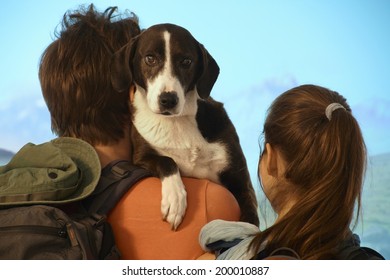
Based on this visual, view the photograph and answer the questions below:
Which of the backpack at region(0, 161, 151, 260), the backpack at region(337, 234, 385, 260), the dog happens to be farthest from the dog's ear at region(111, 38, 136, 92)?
the backpack at region(337, 234, 385, 260)

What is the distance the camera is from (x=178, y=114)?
6.36 feet

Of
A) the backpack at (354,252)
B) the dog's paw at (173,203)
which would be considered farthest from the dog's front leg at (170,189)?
the backpack at (354,252)

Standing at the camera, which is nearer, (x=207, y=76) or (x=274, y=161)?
(x=274, y=161)

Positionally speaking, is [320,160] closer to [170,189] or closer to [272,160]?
[272,160]

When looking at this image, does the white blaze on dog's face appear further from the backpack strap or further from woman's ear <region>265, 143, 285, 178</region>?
woman's ear <region>265, 143, 285, 178</region>

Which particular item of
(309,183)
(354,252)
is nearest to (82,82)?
(309,183)

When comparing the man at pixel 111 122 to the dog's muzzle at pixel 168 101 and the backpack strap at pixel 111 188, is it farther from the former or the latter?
the dog's muzzle at pixel 168 101

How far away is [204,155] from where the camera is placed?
6.82 feet

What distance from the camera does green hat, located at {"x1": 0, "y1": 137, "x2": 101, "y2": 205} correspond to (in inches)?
61.6

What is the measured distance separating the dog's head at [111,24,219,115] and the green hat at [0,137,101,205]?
29cm

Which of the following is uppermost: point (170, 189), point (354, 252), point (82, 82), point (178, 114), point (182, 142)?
point (82, 82)

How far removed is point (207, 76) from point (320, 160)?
654 millimetres
